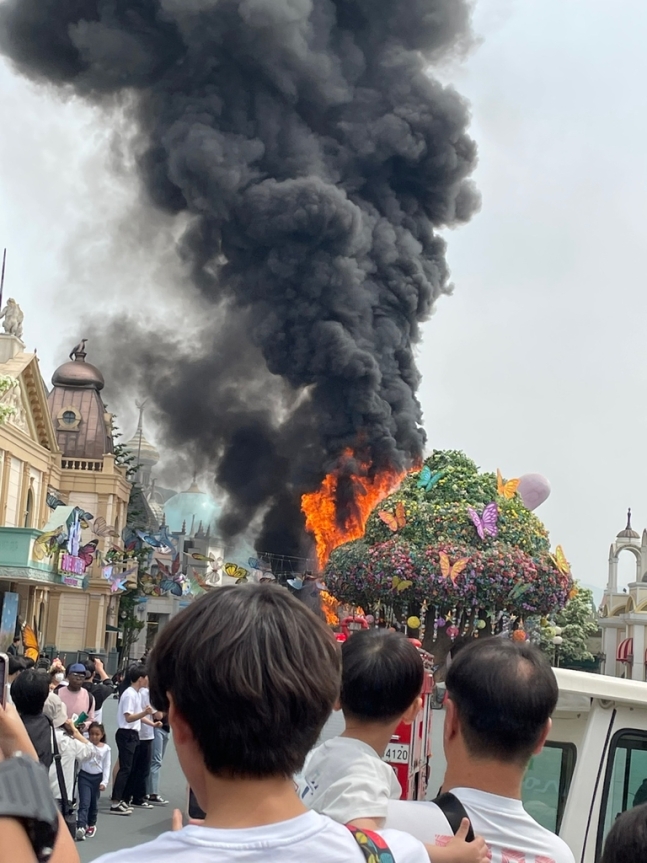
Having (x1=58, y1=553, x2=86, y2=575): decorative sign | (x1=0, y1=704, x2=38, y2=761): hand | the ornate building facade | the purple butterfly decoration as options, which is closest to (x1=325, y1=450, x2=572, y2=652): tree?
the purple butterfly decoration

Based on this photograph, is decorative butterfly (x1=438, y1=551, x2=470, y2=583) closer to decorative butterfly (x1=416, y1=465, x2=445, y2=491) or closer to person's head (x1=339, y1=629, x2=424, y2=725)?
decorative butterfly (x1=416, y1=465, x2=445, y2=491)

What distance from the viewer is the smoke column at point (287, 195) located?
135 feet

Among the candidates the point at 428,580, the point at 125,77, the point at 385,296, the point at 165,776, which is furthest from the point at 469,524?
the point at 125,77

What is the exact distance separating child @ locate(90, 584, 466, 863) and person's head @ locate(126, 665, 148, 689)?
9.37 m

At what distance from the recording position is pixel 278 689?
6.40 feet

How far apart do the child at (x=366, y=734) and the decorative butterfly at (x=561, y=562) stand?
29.6m

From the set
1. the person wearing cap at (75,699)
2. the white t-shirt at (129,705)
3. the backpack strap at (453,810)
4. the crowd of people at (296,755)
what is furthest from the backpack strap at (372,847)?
the white t-shirt at (129,705)

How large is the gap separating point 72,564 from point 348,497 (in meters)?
10.3

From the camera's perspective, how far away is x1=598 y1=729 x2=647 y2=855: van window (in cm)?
413

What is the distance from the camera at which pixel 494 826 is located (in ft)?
9.34

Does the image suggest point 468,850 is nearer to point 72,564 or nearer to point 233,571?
point 233,571

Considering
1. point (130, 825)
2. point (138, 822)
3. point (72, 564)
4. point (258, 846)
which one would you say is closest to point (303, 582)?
point (72, 564)

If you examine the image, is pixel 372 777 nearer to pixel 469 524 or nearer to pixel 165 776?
pixel 165 776

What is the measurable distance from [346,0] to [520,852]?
4896 cm
